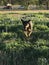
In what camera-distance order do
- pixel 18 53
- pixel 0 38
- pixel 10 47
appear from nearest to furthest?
pixel 18 53 → pixel 10 47 → pixel 0 38

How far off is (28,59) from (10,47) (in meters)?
1.32

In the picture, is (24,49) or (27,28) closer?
(24,49)

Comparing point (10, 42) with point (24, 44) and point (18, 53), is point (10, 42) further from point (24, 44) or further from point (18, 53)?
point (18, 53)

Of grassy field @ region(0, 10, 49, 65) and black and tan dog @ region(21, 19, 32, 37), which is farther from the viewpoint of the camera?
black and tan dog @ region(21, 19, 32, 37)

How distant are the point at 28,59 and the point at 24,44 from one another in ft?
4.86

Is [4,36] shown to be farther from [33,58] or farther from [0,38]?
[33,58]

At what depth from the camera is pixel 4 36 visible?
36.2 feet

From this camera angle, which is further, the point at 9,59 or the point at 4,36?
the point at 4,36

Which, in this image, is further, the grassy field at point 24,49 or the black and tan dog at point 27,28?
the black and tan dog at point 27,28

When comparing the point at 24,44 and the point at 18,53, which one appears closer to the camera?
the point at 18,53

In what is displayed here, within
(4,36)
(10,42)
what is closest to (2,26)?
(4,36)

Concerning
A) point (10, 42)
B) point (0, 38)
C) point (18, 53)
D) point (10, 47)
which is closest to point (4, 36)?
point (0, 38)

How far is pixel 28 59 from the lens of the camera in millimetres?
7996

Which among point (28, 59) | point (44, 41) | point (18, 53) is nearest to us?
point (28, 59)
